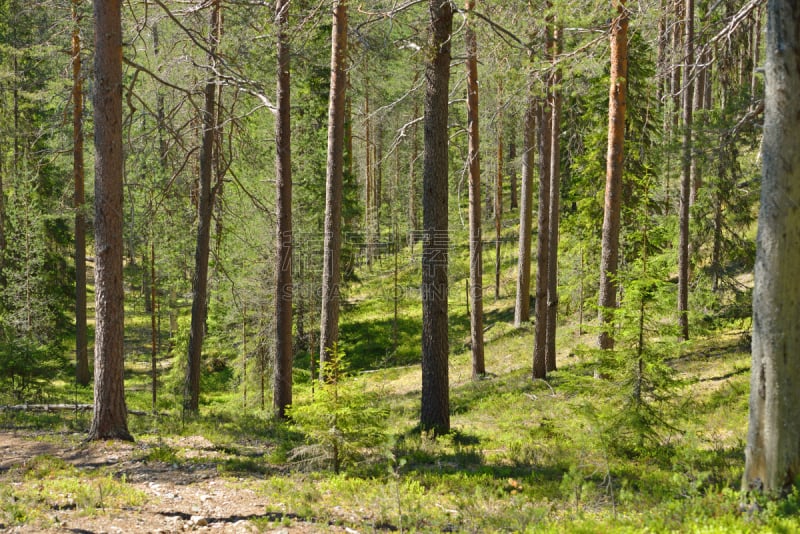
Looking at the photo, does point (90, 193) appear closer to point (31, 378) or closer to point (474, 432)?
point (31, 378)

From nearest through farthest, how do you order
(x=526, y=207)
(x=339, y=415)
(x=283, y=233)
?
(x=339, y=415), (x=283, y=233), (x=526, y=207)

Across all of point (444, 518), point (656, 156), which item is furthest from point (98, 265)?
point (656, 156)

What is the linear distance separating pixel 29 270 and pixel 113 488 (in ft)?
74.1

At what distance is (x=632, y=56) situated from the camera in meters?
17.0

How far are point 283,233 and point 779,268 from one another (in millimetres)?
9353

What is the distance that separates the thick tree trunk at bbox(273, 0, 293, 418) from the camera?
12.1m

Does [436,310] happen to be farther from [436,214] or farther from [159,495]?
[159,495]

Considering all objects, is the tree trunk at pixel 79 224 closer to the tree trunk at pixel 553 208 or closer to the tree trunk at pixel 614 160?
the tree trunk at pixel 553 208

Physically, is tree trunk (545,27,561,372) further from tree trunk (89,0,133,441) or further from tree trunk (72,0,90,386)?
tree trunk (72,0,90,386)

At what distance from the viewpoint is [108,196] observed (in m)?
8.48

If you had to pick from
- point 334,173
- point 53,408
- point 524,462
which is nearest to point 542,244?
point 334,173

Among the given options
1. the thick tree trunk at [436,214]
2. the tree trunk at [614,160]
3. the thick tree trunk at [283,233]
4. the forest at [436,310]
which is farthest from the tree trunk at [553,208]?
the thick tree trunk at [283,233]

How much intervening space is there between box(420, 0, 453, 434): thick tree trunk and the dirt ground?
361 centimetres

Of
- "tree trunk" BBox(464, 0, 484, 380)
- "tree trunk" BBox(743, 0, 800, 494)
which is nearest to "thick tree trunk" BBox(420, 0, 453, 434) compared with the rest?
"tree trunk" BBox(743, 0, 800, 494)
